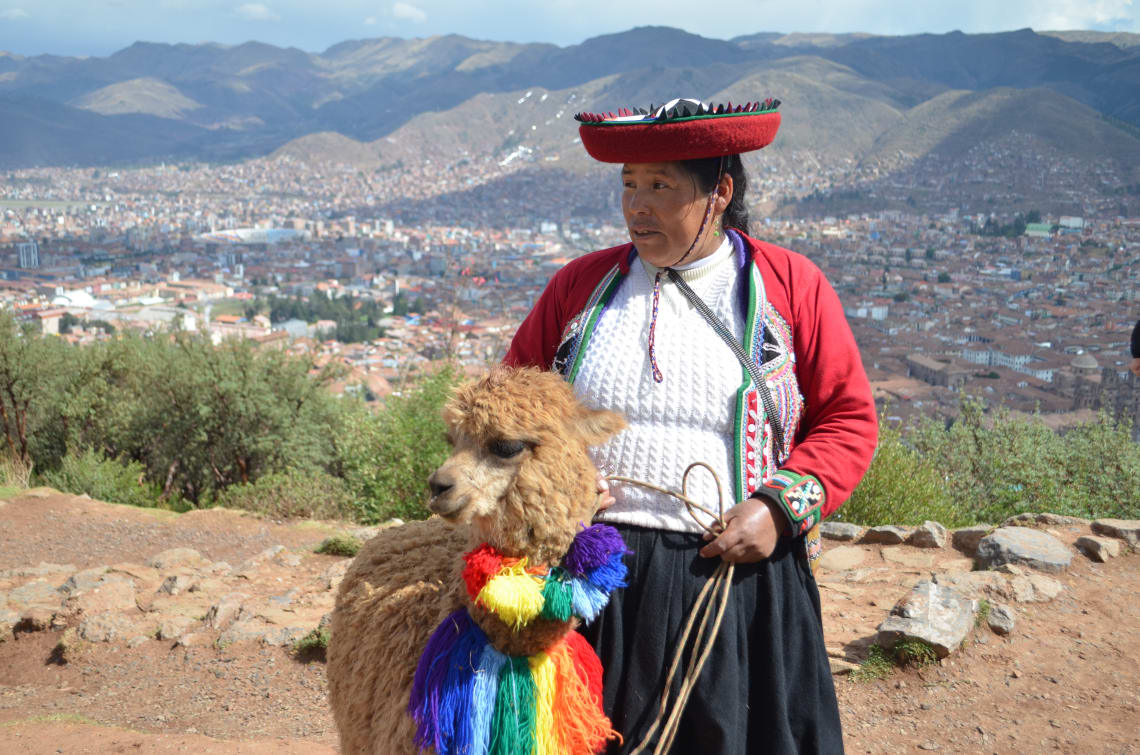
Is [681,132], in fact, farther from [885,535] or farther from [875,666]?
[885,535]

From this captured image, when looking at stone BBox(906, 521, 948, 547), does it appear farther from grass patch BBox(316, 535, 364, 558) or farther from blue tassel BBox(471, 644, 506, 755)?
blue tassel BBox(471, 644, 506, 755)

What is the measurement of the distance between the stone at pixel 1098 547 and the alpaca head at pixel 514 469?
→ 16.8ft

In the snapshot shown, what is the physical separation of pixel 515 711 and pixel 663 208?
113 cm

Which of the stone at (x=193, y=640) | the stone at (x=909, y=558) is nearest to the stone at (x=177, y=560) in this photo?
the stone at (x=193, y=640)

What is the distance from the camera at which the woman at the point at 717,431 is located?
1.75 metres

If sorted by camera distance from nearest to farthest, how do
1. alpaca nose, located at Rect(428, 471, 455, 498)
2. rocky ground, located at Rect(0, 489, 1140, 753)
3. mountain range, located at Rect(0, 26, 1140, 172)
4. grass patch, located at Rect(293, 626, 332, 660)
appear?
1. alpaca nose, located at Rect(428, 471, 455, 498)
2. rocky ground, located at Rect(0, 489, 1140, 753)
3. grass patch, located at Rect(293, 626, 332, 660)
4. mountain range, located at Rect(0, 26, 1140, 172)

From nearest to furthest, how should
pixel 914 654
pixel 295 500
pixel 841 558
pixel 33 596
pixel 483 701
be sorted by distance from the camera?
pixel 483 701, pixel 914 654, pixel 841 558, pixel 33 596, pixel 295 500

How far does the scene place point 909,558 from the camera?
5734 millimetres

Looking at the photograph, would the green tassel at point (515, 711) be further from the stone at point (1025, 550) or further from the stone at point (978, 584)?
the stone at point (1025, 550)

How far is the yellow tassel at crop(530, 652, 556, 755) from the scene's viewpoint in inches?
62.2

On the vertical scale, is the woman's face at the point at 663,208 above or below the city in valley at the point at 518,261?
above

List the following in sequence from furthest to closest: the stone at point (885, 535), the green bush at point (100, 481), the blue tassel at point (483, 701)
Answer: the green bush at point (100, 481)
the stone at point (885, 535)
the blue tassel at point (483, 701)

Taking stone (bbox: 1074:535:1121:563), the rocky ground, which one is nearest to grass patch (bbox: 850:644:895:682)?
the rocky ground

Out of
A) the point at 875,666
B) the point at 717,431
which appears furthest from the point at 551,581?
the point at 875,666
